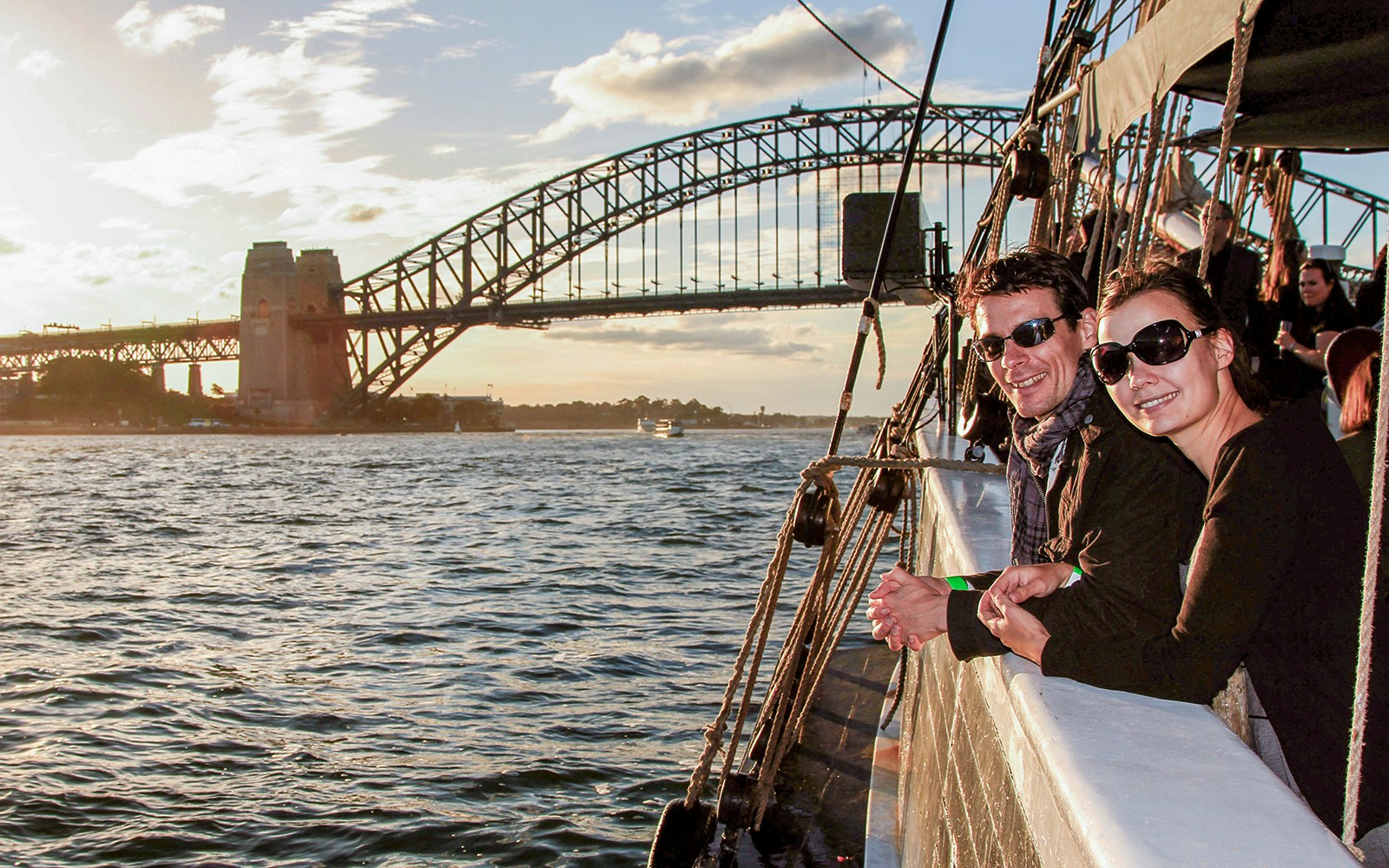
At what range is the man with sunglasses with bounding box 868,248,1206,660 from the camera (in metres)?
1.38

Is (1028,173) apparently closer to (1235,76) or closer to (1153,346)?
(1235,76)

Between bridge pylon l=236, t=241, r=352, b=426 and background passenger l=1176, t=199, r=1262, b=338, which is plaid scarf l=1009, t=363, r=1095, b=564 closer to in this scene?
background passenger l=1176, t=199, r=1262, b=338

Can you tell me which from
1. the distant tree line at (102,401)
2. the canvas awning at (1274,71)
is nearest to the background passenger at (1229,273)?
the canvas awning at (1274,71)

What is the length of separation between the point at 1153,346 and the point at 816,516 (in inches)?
52.7

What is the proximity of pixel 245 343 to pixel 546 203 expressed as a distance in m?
15.7

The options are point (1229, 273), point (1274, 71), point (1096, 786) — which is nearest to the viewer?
point (1096, 786)

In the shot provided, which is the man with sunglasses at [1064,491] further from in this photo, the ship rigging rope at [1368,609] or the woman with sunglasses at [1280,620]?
the ship rigging rope at [1368,609]

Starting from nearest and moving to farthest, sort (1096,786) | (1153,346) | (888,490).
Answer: (1096,786), (1153,346), (888,490)

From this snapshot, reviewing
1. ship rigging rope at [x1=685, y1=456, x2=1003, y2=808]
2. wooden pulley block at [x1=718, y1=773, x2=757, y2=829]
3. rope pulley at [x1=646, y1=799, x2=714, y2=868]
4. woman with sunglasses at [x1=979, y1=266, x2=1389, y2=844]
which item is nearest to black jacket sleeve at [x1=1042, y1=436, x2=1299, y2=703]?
woman with sunglasses at [x1=979, y1=266, x2=1389, y2=844]

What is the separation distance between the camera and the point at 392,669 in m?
6.32

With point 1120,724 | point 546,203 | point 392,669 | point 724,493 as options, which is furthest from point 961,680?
point 546,203

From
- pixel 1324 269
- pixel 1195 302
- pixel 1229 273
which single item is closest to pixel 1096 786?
pixel 1195 302

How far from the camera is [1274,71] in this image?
230 cm

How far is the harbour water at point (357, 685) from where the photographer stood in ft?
13.0
